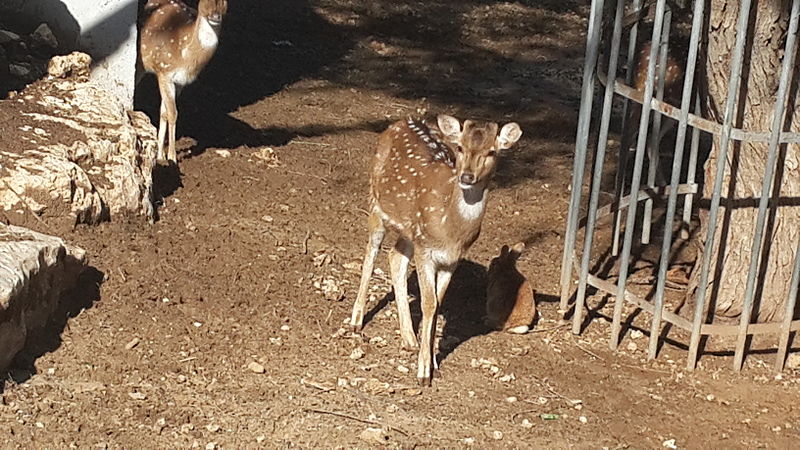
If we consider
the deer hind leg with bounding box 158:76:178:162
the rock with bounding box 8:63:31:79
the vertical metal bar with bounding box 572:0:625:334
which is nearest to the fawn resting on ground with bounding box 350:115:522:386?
the vertical metal bar with bounding box 572:0:625:334

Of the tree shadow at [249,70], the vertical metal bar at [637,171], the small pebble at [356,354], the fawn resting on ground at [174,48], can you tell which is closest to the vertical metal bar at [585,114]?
the vertical metal bar at [637,171]

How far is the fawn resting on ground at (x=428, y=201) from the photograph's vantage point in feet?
20.8

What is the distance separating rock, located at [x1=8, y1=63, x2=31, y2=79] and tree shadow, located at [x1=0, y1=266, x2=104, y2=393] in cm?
218

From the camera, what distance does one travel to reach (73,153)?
26.2ft

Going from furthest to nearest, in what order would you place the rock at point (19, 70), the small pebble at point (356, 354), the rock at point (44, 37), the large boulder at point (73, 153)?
the rock at point (44, 37)
the rock at point (19, 70)
the large boulder at point (73, 153)
the small pebble at point (356, 354)

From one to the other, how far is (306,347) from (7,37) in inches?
148

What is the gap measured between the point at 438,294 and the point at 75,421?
2051 mm

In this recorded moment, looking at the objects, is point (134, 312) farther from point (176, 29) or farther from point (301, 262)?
point (176, 29)

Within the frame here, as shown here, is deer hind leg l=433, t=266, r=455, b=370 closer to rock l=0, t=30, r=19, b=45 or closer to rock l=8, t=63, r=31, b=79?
rock l=8, t=63, r=31, b=79

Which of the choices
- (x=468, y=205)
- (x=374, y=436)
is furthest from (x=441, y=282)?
(x=374, y=436)

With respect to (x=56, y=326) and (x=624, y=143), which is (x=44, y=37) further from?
(x=624, y=143)

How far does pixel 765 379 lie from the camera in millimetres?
7094

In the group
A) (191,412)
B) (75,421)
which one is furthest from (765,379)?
(75,421)

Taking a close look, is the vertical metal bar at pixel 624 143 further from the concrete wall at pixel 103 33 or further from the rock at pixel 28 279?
the concrete wall at pixel 103 33
